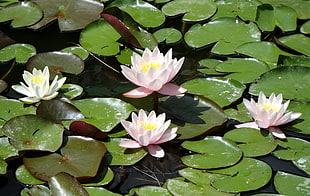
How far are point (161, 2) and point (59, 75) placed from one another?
4.36 ft

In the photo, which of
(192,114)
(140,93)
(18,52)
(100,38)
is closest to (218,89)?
(192,114)

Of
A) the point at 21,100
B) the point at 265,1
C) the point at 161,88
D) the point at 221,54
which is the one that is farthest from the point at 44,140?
the point at 265,1

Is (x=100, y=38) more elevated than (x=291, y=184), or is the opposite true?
(x=100, y=38)

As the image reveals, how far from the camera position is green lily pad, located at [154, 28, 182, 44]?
358 cm

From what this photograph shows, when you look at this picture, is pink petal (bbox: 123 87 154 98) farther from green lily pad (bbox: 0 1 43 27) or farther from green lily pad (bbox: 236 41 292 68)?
green lily pad (bbox: 0 1 43 27)

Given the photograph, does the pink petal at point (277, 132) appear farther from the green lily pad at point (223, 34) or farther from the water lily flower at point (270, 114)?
the green lily pad at point (223, 34)

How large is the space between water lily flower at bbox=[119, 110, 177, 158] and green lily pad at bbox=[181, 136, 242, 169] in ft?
0.44

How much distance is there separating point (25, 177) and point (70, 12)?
1.77 m

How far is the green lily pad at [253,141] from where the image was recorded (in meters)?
2.52

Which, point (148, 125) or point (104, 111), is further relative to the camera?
point (104, 111)

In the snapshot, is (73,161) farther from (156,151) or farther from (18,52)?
(18,52)

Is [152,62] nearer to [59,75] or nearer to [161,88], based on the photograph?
[161,88]

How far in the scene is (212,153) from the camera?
2.50 meters

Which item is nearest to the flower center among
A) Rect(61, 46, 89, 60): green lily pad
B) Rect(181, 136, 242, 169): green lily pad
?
Rect(61, 46, 89, 60): green lily pad
